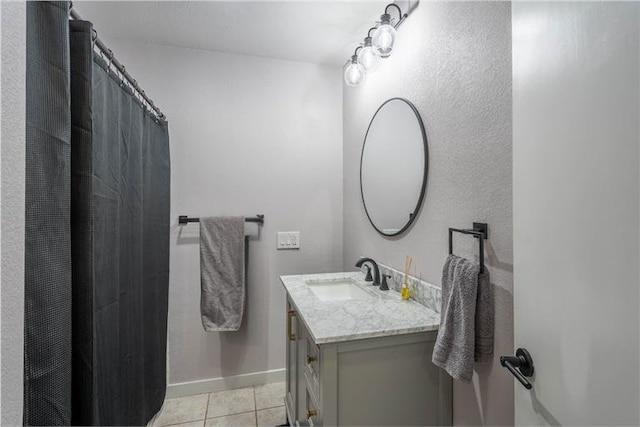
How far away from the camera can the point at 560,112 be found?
614 millimetres

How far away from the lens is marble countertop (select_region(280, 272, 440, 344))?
40.2 inches

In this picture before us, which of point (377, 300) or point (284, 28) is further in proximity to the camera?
point (284, 28)

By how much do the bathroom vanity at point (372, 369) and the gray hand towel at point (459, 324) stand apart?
0.12 meters

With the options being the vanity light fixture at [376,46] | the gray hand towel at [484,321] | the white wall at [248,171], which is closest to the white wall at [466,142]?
the gray hand towel at [484,321]

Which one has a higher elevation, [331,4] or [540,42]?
[331,4]

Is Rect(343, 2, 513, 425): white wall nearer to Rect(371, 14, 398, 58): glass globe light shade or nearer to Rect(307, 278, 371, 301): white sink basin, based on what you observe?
Rect(371, 14, 398, 58): glass globe light shade

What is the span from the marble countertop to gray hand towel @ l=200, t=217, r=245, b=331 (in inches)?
28.2

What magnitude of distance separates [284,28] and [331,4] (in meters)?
0.37

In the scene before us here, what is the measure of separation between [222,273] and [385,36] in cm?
174

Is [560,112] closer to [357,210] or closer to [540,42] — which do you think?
[540,42]

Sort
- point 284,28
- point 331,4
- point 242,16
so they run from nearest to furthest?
1. point 331,4
2. point 242,16
3. point 284,28

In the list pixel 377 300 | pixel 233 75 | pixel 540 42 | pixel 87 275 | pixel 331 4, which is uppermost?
pixel 331 4

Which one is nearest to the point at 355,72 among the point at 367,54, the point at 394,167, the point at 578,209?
the point at 367,54

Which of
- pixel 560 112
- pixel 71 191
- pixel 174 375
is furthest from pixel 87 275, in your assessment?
pixel 174 375
